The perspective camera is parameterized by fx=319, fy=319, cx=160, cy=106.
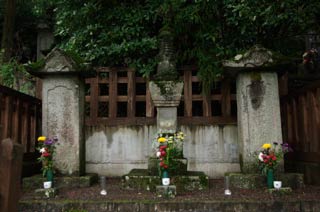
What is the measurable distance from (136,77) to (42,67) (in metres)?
2.46

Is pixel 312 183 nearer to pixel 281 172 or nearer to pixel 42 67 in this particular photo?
pixel 281 172

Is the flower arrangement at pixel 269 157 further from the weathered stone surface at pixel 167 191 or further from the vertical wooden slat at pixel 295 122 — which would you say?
the weathered stone surface at pixel 167 191

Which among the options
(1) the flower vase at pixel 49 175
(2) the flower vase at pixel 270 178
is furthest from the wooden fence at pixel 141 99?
(1) the flower vase at pixel 49 175

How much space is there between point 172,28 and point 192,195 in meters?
4.11

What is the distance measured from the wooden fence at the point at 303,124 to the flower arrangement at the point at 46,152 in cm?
502

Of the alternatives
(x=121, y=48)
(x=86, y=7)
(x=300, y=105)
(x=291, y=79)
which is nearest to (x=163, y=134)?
(x=121, y=48)

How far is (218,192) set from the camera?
552cm

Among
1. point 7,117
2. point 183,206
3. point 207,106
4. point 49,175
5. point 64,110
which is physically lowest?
point 183,206

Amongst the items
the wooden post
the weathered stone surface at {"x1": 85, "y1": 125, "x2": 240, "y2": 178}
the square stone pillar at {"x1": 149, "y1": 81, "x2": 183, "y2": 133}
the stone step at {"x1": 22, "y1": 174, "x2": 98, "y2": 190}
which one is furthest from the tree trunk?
the wooden post

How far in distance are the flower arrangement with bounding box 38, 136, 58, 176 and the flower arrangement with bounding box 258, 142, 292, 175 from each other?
12.4ft

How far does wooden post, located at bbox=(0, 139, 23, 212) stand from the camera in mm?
2307

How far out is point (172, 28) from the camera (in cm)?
766

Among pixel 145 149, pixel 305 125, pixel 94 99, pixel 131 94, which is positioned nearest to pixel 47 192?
pixel 145 149

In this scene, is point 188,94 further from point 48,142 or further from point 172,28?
point 48,142
